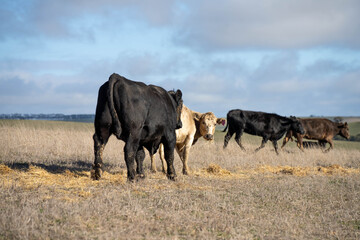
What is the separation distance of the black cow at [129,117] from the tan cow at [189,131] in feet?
6.84

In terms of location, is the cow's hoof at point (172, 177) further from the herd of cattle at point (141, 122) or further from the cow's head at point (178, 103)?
the cow's head at point (178, 103)

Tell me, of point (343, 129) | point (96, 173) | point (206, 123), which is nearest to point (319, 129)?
point (343, 129)

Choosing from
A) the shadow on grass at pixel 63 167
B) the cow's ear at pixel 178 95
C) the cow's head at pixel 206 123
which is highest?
the cow's ear at pixel 178 95

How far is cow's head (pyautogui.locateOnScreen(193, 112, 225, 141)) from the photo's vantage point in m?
11.2

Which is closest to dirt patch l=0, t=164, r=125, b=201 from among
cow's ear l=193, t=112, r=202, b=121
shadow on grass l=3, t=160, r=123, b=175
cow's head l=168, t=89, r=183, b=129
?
shadow on grass l=3, t=160, r=123, b=175

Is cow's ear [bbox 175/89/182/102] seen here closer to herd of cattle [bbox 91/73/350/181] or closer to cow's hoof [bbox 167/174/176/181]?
herd of cattle [bbox 91/73/350/181]

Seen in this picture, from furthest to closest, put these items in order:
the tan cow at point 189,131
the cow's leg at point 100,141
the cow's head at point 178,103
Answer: the tan cow at point 189,131 < the cow's head at point 178,103 < the cow's leg at point 100,141

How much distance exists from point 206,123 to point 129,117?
159 inches

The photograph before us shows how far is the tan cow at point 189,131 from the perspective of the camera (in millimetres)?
10608

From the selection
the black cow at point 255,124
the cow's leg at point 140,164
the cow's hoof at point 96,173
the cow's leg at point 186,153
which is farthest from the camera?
the black cow at point 255,124

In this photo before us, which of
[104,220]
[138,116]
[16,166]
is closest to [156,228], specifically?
[104,220]

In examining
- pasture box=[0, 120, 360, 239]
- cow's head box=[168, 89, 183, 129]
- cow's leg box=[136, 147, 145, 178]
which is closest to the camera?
pasture box=[0, 120, 360, 239]

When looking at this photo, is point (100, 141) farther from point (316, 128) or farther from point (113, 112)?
point (316, 128)

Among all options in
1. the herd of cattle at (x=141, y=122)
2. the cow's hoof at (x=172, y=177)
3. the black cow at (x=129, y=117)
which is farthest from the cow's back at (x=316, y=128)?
the black cow at (x=129, y=117)
